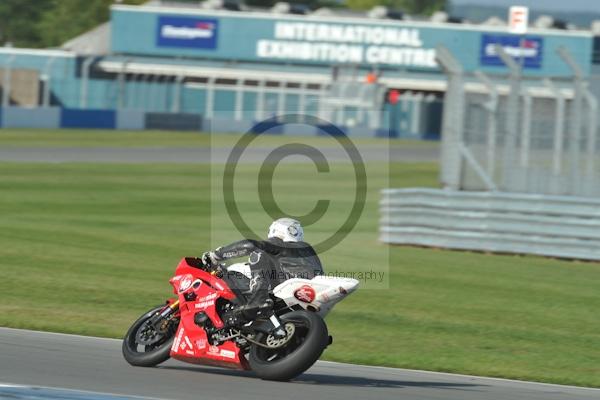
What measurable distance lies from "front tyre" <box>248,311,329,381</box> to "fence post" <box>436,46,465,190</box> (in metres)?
11.8

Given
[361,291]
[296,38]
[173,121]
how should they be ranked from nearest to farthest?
1. [361,291]
2. [173,121]
3. [296,38]

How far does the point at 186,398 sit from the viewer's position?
7.89 metres

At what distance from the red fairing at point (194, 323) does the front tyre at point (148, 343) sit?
16cm

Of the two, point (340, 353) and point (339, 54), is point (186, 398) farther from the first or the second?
point (339, 54)

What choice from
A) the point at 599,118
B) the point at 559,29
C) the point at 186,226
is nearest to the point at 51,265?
the point at 186,226

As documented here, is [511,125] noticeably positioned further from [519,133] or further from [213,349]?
[213,349]

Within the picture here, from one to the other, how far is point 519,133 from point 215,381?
11321 millimetres

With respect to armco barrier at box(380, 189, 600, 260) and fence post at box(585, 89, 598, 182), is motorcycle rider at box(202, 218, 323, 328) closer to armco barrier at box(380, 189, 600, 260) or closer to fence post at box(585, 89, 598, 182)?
armco barrier at box(380, 189, 600, 260)

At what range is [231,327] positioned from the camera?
8875mm

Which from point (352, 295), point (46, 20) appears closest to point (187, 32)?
point (46, 20)

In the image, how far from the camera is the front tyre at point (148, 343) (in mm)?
9148

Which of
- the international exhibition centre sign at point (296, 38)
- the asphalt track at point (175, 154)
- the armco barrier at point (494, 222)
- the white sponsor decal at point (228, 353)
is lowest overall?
the asphalt track at point (175, 154)

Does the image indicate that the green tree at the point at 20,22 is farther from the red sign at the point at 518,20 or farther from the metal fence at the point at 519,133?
the metal fence at the point at 519,133

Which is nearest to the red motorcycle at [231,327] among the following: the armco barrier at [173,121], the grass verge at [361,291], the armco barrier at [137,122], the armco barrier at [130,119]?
the grass verge at [361,291]
